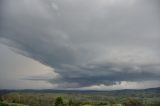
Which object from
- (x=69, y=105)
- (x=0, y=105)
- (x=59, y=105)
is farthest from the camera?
(x=0, y=105)

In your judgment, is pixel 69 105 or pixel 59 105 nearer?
pixel 59 105

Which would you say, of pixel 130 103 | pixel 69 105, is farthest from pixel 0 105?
pixel 130 103

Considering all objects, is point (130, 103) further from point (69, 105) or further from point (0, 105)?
point (0, 105)

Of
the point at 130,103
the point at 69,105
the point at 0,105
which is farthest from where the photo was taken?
the point at 0,105

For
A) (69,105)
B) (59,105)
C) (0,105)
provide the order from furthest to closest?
1. (0,105)
2. (69,105)
3. (59,105)

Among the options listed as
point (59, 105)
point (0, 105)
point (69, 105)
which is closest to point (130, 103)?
point (69, 105)

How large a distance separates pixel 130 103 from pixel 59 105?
24552 mm

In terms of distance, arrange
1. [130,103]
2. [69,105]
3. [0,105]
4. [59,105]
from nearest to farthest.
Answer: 1. [59,105]
2. [69,105]
3. [130,103]
4. [0,105]

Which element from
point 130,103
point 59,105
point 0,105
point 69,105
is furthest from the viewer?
point 0,105

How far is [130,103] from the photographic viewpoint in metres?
74.4

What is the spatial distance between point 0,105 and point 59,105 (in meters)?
28.3

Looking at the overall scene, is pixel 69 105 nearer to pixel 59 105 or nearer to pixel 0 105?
pixel 59 105

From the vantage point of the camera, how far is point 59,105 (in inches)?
2311

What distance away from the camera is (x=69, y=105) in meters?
65.1
